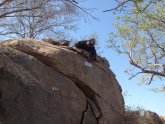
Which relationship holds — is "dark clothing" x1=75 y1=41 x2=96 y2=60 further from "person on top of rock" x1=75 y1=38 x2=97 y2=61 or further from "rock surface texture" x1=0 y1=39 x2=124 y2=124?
"rock surface texture" x1=0 y1=39 x2=124 y2=124

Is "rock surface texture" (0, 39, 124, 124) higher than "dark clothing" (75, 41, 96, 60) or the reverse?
the reverse

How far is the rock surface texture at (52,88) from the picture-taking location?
28.1 feet

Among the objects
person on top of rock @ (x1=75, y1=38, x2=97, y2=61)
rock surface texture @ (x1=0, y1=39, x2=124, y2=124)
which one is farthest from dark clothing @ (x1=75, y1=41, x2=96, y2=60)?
rock surface texture @ (x1=0, y1=39, x2=124, y2=124)

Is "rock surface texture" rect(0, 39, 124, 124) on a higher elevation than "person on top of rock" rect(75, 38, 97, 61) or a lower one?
lower

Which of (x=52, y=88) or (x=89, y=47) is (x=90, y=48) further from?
(x=52, y=88)

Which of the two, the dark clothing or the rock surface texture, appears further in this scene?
the dark clothing

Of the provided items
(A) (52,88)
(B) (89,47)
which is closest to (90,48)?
(B) (89,47)

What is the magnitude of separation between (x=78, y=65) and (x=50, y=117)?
2554 millimetres

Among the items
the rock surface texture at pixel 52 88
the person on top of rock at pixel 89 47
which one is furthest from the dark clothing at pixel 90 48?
the rock surface texture at pixel 52 88

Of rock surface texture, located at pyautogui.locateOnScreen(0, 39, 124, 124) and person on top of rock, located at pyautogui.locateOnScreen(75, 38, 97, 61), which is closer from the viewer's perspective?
rock surface texture, located at pyautogui.locateOnScreen(0, 39, 124, 124)

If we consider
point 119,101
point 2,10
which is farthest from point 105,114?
point 2,10

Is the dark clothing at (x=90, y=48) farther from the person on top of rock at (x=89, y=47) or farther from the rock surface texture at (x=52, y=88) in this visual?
the rock surface texture at (x=52, y=88)

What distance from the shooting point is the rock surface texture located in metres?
8.56

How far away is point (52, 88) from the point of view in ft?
31.1
